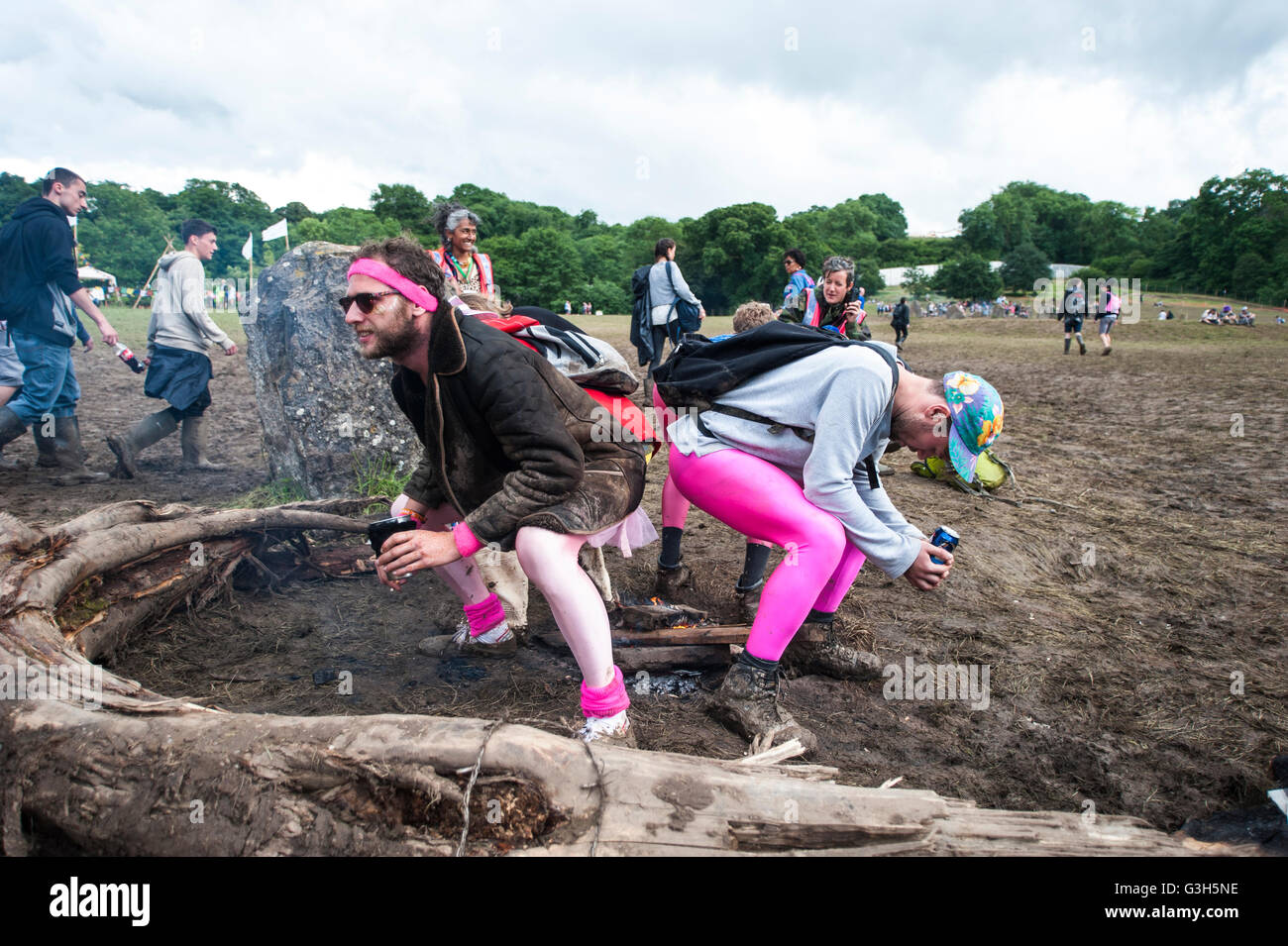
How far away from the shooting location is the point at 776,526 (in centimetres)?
275

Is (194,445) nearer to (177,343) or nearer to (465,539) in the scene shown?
(177,343)

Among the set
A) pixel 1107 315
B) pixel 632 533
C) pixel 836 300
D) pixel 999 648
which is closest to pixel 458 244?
pixel 836 300

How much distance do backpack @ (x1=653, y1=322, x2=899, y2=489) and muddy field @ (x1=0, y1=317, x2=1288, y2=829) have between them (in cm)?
104

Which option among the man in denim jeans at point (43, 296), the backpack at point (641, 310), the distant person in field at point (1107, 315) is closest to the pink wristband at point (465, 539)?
→ the man in denim jeans at point (43, 296)

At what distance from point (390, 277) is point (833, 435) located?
1554mm

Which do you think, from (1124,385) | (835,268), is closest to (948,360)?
(1124,385)

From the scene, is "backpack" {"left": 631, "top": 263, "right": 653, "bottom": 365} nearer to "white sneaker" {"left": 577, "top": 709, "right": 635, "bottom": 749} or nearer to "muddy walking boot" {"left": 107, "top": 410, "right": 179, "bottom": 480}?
"muddy walking boot" {"left": 107, "top": 410, "right": 179, "bottom": 480}

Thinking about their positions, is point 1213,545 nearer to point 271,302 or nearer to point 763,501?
point 763,501

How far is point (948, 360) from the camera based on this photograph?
16.5 metres

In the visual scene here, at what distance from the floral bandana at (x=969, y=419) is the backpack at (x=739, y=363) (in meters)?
0.22

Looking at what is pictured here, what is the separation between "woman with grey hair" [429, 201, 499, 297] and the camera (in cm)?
525

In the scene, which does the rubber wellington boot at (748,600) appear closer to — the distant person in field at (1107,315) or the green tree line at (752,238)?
the distant person in field at (1107,315)

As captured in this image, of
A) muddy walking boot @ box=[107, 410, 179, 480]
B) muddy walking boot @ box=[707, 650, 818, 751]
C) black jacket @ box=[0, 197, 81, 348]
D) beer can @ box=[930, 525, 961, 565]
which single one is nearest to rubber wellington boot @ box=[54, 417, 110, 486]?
muddy walking boot @ box=[107, 410, 179, 480]

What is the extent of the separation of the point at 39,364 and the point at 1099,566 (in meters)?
7.35
